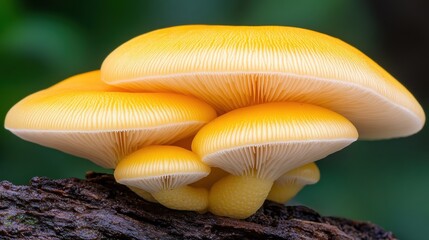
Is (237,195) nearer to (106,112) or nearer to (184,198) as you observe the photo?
(184,198)

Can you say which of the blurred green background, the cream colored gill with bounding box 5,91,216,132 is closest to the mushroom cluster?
the cream colored gill with bounding box 5,91,216,132

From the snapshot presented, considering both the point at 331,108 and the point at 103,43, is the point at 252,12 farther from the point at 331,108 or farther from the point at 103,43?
the point at 331,108

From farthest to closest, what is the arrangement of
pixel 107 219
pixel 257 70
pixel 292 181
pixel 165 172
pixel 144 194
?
pixel 292 181
pixel 144 194
pixel 107 219
pixel 165 172
pixel 257 70

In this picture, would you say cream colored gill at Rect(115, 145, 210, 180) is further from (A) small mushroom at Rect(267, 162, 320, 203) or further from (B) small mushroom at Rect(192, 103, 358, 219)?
(A) small mushroom at Rect(267, 162, 320, 203)

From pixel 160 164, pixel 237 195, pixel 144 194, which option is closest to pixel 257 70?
pixel 160 164

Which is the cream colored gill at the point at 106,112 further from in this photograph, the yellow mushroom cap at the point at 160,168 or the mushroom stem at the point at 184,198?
the mushroom stem at the point at 184,198

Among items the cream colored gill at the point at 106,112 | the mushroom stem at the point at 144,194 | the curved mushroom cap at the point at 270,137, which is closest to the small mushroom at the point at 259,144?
the curved mushroom cap at the point at 270,137
